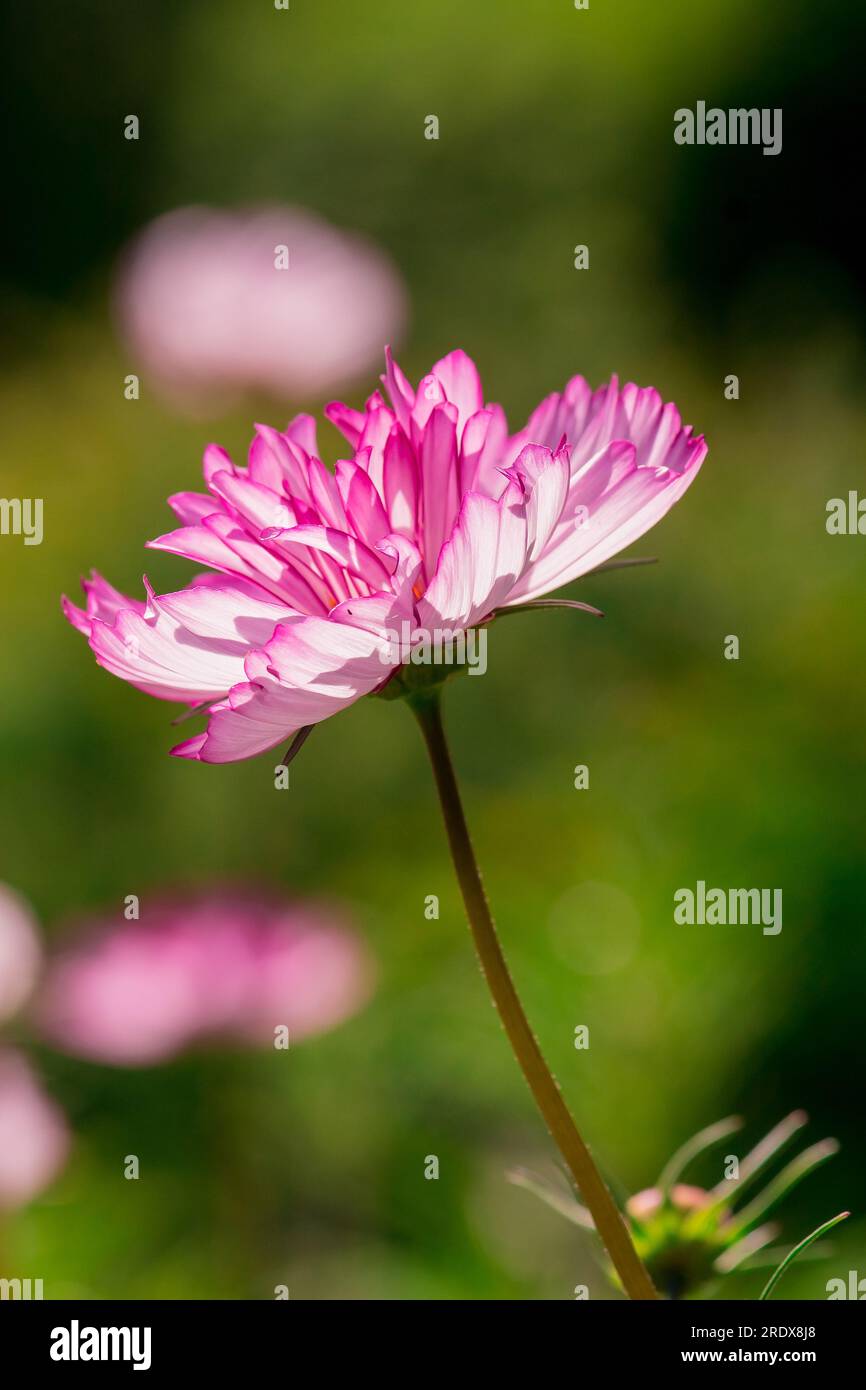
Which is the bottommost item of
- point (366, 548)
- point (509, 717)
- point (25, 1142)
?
point (25, 1142)

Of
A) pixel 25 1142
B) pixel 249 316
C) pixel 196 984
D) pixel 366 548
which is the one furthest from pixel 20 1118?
pixel 249 316

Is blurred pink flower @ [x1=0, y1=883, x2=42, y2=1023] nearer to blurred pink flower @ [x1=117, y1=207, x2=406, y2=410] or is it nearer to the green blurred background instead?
the green blurred background

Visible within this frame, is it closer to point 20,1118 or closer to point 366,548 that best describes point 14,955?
point 20,1118

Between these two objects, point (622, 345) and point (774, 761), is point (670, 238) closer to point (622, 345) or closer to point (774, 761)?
point (622, 345)

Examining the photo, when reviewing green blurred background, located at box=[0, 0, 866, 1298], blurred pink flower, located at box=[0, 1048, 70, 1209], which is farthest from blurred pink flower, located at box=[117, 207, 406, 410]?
blurred pink flower, located at box=[0, 1048, 70, 1209]
